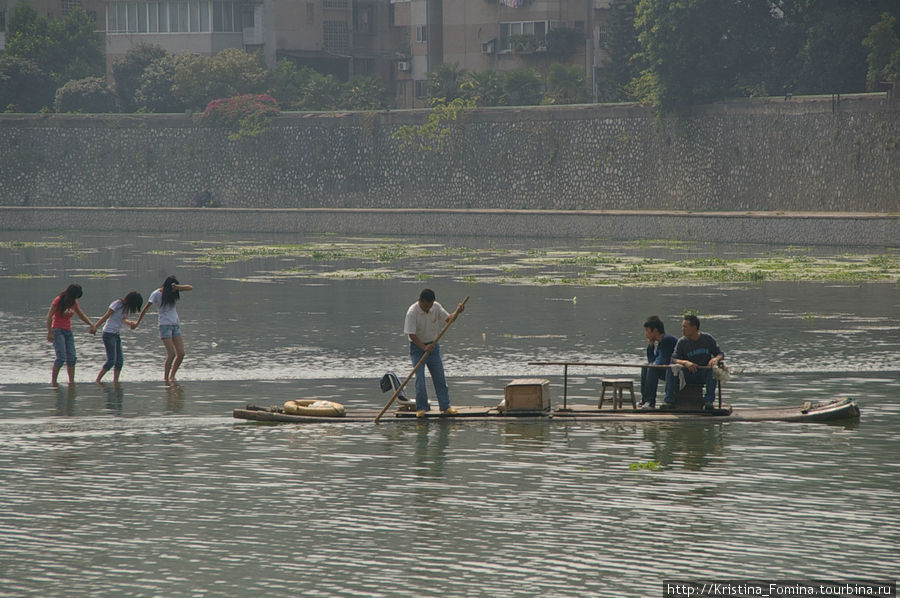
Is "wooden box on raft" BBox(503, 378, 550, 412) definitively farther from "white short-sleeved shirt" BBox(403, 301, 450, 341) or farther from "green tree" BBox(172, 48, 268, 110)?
"green tree" BBox(172, 48, 268, 110)

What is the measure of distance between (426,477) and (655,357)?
3723 mm

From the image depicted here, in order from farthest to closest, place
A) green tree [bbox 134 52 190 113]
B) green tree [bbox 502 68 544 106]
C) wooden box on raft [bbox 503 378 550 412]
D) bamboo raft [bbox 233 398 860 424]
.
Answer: green tree [bbox 134 52 190 113] < green tree [bbox 502 68 544 106] < wooden box on raft [bbox 503 378 550 412] < bamboo raft [bbox 233 398 860 424]

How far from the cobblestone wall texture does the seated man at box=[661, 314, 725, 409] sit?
34.5 m

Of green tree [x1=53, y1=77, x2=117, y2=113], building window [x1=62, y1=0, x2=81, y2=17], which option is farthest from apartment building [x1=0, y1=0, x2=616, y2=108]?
building window [x1=62, y1=0, x2=81, y2=17]

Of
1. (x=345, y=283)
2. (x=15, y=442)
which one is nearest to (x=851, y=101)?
(x=345, y=283)

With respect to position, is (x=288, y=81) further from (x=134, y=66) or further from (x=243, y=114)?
(x=134, y=66)

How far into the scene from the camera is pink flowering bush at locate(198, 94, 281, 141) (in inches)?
2522

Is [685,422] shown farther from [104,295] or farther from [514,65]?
[514,65]

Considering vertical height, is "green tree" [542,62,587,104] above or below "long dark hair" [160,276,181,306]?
above

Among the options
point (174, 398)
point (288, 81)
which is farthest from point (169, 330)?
point (288, 81)

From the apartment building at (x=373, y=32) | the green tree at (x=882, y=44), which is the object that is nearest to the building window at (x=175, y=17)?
the apartment building at (x=373, y=32)

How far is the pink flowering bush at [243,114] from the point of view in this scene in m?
64.1

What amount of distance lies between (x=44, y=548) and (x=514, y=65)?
60.9 m

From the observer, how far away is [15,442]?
12992 millimetres
